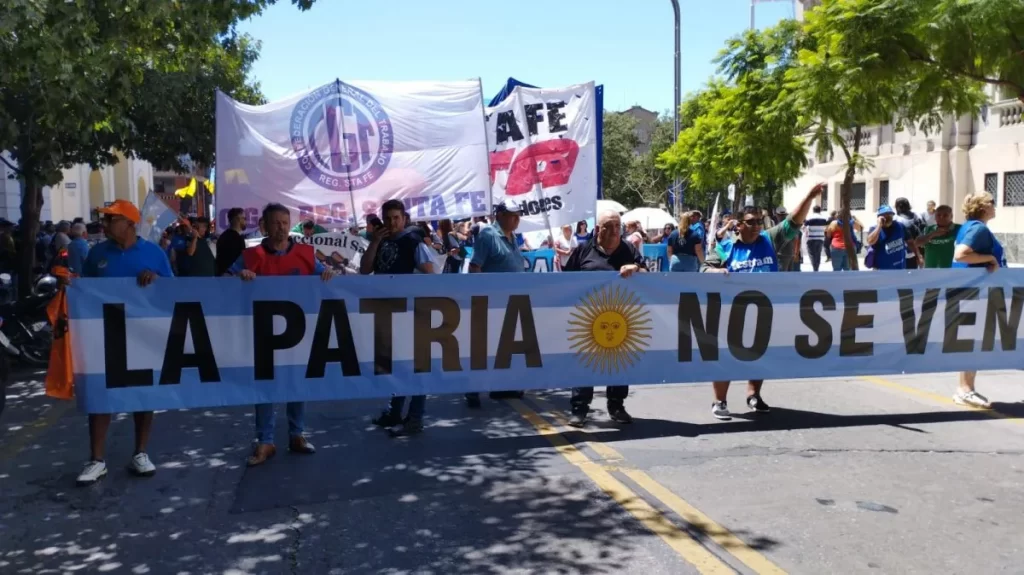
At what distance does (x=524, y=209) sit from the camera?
11.8 meters

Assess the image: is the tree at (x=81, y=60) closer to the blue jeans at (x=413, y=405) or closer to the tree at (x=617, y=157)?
the blue jeans at (x=413, y=405)

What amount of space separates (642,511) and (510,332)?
2.25 metres

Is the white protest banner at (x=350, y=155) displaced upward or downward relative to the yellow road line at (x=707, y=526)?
upward

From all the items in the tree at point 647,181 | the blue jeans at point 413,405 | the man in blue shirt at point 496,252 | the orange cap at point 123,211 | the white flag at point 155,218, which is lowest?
the blue jeans at point 413,405

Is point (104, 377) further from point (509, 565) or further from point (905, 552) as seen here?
point (905, 552)

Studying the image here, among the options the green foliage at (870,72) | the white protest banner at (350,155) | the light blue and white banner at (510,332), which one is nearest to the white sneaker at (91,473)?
the light blue and white banner at (510,332)

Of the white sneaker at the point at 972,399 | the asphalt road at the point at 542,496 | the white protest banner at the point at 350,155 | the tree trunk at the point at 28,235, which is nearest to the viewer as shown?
the asphalt road at the point at 542,496

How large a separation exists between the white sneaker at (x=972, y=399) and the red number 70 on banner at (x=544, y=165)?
517cm

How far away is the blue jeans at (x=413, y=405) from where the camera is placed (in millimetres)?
7297

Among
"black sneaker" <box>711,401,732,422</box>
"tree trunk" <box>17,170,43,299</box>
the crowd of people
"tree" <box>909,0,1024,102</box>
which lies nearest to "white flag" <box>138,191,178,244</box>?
the crowd of people

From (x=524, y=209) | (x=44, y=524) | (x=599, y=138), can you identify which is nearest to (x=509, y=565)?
(x=44, y=524)

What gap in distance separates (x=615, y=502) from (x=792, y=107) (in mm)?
10039

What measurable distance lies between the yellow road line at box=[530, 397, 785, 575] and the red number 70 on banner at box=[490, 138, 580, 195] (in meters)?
5.34

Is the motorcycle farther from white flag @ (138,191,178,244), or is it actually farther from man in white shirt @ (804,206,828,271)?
man in white shirt @ (804,206,828,271)
